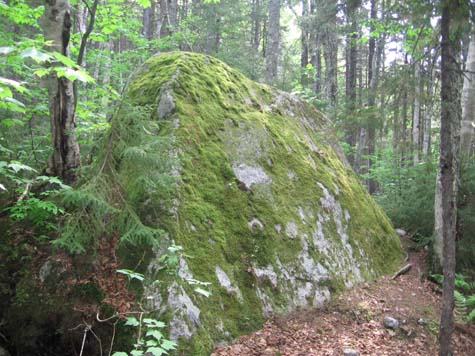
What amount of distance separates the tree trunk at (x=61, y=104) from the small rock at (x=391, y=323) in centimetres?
490

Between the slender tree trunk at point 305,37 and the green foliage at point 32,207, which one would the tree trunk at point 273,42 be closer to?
the slender tree trunk at point 305,37

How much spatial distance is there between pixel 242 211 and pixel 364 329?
2.38m

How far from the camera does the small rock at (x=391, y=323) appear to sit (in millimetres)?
5121

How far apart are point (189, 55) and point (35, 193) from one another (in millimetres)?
3564

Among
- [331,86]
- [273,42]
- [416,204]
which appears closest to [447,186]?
[416,204]

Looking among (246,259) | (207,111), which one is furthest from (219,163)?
(246,259)

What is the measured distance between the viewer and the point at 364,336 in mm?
4789

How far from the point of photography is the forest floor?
13.8 ft

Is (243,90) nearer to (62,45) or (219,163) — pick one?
(219,163)

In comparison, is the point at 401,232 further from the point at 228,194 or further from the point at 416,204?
the point at 228,194

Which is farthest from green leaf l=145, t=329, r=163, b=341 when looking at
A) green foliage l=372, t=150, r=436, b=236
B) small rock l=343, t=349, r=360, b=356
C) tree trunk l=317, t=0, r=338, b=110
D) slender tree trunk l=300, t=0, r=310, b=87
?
tree trunk l=317, t=0, r=338, b=110

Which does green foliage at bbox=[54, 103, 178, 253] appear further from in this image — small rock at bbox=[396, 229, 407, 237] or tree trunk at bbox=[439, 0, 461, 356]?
small rock at bbox=[396, 229, 407, 237]

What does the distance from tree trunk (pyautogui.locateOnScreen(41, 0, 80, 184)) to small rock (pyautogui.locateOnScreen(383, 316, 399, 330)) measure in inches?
193

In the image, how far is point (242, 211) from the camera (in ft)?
17.3
